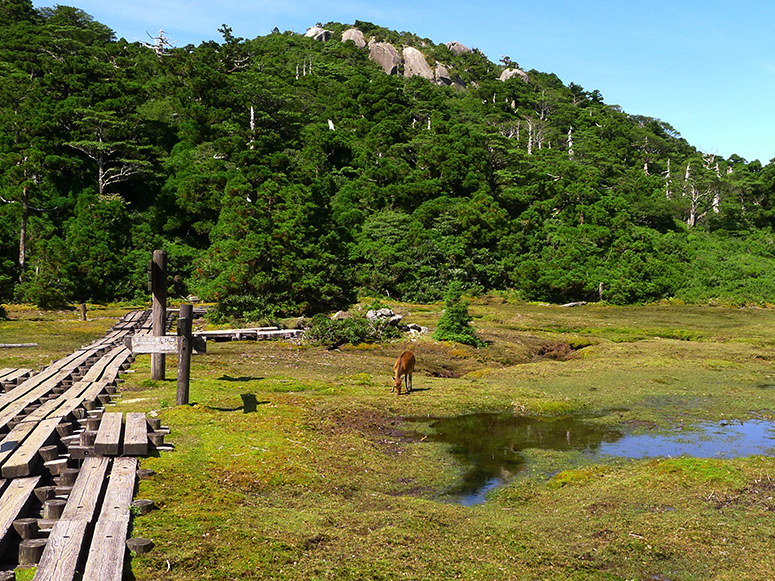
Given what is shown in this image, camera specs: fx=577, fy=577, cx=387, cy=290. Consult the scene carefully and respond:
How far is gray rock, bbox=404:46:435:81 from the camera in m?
143

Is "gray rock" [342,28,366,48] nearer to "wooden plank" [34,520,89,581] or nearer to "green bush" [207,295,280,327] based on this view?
"green bush" [207,295,280,327]

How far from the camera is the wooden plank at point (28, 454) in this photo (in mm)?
7168

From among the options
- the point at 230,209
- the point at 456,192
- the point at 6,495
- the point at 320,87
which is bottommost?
the point at 6,495

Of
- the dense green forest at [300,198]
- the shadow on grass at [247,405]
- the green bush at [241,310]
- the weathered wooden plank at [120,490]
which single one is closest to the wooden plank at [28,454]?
the weathered wooden plank at [120,490]

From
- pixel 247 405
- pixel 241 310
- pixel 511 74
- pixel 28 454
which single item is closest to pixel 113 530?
pixel 28 454

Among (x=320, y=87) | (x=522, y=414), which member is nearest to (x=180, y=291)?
(x=522, y=414)

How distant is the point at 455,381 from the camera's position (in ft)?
74.8

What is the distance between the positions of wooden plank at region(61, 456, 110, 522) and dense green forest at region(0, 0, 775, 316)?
109ft

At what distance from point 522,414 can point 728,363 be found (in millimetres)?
15252

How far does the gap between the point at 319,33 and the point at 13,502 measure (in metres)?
170

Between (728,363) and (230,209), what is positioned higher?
(230,209)

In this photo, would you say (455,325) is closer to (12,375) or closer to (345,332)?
(345,332)

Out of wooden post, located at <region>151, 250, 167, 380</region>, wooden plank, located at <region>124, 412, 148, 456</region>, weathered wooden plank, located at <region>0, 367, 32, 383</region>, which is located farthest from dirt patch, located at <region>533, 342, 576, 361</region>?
wooden plank, located at <region>124, 412, 148, 456</region>

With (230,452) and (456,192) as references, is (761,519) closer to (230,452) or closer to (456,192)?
(230,452)
